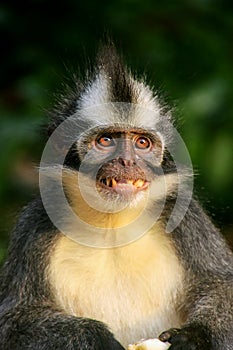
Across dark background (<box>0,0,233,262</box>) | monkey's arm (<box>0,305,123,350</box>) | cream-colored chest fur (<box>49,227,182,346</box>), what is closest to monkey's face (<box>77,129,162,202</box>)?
cream-colored chest fur (<box>49,227,182,346</box>)

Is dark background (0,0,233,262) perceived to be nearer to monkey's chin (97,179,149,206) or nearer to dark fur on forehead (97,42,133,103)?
dark fur on forehead (97,42,133,103)

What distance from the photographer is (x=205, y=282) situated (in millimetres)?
7605

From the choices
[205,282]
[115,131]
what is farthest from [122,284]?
[115,131]

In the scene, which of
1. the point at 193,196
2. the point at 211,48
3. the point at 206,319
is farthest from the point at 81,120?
the point at 211,48

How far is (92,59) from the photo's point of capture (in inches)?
320

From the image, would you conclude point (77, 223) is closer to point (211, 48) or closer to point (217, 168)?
point (217, 168)

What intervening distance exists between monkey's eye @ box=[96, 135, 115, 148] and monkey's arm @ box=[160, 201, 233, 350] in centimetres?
68

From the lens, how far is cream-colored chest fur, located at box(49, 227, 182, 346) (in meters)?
7.48

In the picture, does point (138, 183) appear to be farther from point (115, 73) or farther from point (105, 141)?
point (115, 73)

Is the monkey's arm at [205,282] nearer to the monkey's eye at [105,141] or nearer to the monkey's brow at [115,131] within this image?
the monkey's brow at [115,131]

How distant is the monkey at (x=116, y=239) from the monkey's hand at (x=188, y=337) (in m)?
0.02

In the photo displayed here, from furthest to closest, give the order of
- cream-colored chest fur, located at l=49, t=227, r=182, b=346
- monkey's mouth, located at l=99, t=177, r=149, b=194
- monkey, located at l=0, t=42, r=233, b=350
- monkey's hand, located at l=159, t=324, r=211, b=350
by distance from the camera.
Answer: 1. cream-colored chest fur, located at l=49, t=227, r=182, b=346
2. monkey, located at l=0, t=42, r=233, b=350
3. monkey's mouth, located at l=99, t=177, r=149, b=194
4. monkey's hand, located at l=159, t=324, r=211, b=350

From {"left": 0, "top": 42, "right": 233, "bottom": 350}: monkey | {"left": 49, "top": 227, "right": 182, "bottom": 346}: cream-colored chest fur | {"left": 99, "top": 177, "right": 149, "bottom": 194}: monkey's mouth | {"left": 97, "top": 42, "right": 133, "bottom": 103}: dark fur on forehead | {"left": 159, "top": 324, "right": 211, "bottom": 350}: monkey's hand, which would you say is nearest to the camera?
{"left": 159, "top": 324, "right": 211, "bottom": 350}: monkey's hand

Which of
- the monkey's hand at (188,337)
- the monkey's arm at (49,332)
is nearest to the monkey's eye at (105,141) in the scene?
the monkey's arm at (49,332)
